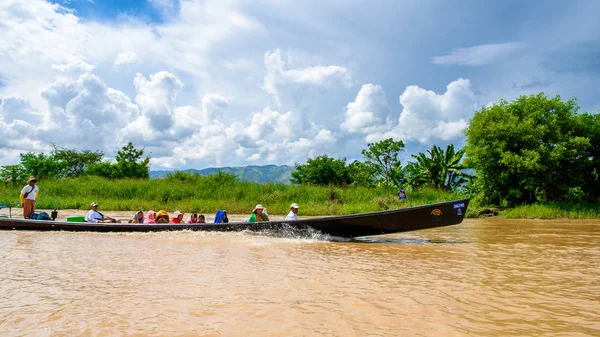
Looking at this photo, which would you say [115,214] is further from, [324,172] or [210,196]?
[324,172]

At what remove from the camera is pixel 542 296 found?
414cm

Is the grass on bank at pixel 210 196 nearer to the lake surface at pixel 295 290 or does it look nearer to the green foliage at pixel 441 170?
the green foliage at pixel 441 170

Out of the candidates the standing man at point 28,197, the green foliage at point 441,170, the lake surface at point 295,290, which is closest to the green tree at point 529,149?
the green foliage at point 441,170

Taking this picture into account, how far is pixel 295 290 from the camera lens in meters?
A: 4.45

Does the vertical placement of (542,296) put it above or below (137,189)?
below

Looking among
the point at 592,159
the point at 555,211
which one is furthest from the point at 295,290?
the point at 592,159

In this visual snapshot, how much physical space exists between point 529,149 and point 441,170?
27.0ft

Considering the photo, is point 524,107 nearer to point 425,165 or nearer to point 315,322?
point 425,165

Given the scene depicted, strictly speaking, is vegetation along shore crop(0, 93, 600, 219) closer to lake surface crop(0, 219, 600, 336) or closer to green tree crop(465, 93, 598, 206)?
green tree crop(465, 93, 598, 206)

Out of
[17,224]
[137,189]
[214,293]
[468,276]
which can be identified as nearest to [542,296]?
[468,276]

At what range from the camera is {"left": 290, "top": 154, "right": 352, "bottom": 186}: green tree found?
38031mm

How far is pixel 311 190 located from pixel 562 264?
566 inches

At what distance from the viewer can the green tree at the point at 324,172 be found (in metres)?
38.0

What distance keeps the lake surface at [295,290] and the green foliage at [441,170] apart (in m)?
18.2
